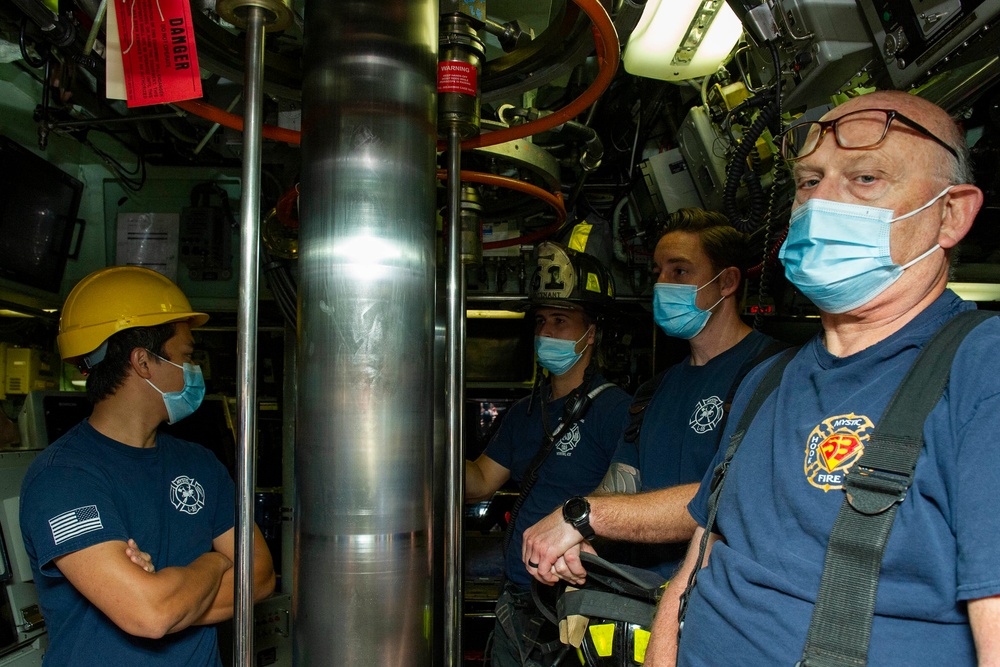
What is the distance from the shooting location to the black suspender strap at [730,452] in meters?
1.55

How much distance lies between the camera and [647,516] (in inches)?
80.4

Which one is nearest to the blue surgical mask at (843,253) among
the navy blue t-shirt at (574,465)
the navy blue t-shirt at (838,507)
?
the navy blue t-shirt at (838,507)

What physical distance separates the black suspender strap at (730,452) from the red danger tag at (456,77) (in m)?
0.95

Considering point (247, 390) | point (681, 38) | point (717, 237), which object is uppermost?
point (681, 38)

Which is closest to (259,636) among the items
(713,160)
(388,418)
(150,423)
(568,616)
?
(150,423)

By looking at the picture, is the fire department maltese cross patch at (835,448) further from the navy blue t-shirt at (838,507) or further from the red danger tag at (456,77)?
the red danger tag at (456,77)

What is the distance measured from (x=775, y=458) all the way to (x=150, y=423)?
1.95m

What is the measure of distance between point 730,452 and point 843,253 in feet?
1.54

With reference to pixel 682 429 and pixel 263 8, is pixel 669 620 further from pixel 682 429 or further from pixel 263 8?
pixel 263 8

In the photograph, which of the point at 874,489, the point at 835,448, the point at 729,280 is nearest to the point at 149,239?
the point at 729,280

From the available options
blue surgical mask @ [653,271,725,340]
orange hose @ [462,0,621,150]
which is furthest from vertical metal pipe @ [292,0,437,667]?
blue surgical mask @ [653,271,725,340]

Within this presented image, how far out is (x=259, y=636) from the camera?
3488mm

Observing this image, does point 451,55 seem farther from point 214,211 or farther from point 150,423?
point 214,211

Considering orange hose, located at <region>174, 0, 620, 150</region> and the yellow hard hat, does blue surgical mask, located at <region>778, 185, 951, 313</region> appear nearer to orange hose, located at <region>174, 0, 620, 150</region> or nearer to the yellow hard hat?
orange hose, located at <region>174, 0, 620, 150</region>
